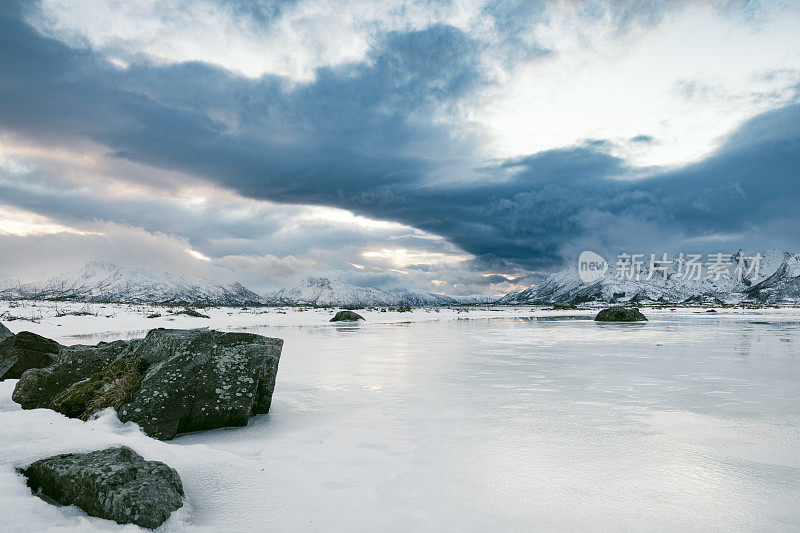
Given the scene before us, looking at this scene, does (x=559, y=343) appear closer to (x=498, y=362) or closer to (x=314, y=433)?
(x=498, y=362)

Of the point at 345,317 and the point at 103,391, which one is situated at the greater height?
the point at 103,391

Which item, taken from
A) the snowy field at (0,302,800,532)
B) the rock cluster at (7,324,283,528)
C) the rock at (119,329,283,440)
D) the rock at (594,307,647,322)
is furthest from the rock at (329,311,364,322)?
the rock at (119,329,283,440)

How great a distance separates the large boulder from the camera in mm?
6027

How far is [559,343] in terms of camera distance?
18.4 metres

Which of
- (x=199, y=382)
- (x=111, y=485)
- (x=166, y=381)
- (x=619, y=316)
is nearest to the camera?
(x=111, y=485)

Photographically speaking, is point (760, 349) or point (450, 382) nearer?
point (450, 382)

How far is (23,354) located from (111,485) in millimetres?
9154

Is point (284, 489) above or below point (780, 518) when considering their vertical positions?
below

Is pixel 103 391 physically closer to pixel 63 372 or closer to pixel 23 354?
pixel 63 372

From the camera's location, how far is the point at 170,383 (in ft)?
20.2

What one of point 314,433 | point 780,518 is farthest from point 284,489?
point 780,518

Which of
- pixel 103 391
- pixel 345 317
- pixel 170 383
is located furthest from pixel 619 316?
pixel 103 391

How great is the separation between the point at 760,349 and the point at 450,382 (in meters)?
13.2

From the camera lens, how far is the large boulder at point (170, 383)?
19.8 ft
